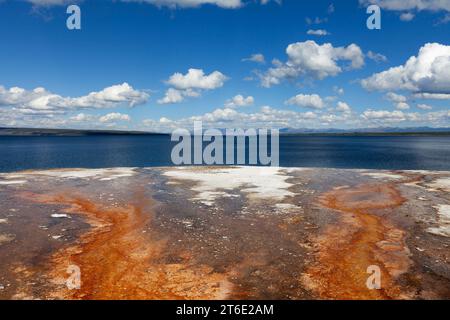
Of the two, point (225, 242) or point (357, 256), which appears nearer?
point (357, 256)

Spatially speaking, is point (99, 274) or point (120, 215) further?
point (120, 215)

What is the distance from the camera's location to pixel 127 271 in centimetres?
1261

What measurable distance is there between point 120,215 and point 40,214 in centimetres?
450

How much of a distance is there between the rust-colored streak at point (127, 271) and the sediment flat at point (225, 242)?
44 mm

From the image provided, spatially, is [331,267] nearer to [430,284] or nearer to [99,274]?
[430,284]

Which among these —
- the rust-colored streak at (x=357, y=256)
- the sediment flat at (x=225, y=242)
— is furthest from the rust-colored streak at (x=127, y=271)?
the rust-colored streak at (x=357, y=256)

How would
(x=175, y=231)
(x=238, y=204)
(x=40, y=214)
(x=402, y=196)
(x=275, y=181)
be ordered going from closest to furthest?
(x=175, y=231)
(x=40, y=214)
(x=238, y=204)
(x=402, y=196)
(x=275, y=181)

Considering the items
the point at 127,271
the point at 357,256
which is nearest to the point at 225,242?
the point at 127,271

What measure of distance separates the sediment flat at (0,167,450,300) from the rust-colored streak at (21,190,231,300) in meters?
0.04

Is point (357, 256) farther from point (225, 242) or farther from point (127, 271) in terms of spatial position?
point (127, 271)

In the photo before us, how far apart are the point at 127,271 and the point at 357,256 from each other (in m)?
8.50

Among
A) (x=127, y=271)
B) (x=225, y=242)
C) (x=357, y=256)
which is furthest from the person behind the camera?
(x=225, y=242)

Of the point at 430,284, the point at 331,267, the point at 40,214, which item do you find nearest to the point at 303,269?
the point at 331,267

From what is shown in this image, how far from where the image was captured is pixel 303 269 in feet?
41.6
